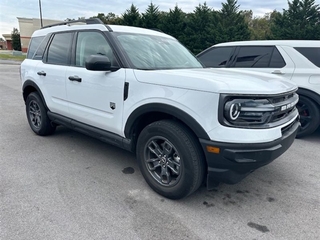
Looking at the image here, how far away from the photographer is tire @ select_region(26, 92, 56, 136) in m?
4.53

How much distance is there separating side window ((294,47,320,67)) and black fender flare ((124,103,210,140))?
364 centimetres

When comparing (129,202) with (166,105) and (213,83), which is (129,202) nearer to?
(166,105)

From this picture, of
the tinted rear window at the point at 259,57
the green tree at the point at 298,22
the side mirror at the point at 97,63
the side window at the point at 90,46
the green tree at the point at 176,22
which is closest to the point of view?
the side mirror at the point at 97,63

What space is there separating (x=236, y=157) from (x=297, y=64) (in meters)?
3.61

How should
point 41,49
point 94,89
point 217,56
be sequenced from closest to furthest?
point 94,89 < point 41,49 < point 217,56

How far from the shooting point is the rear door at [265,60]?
16.4ft

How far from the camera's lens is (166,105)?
2.54m

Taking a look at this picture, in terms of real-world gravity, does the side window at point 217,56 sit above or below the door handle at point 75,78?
→ above

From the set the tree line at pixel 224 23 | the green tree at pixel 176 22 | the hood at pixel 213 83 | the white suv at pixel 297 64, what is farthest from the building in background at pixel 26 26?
the hood at pixel 213 83

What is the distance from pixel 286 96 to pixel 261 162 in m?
0.84

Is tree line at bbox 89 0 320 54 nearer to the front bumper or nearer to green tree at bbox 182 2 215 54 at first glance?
green tree at bbox 182 2 215 54

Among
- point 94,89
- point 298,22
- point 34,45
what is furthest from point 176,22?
point 94,89

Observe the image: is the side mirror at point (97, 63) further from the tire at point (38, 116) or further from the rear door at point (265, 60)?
the rear door at point (265, 60)

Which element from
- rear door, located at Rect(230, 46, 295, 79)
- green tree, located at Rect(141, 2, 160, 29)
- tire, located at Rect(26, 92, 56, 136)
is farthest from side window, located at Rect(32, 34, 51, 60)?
green tree, located at Rect(141, 2, 160, 29)
